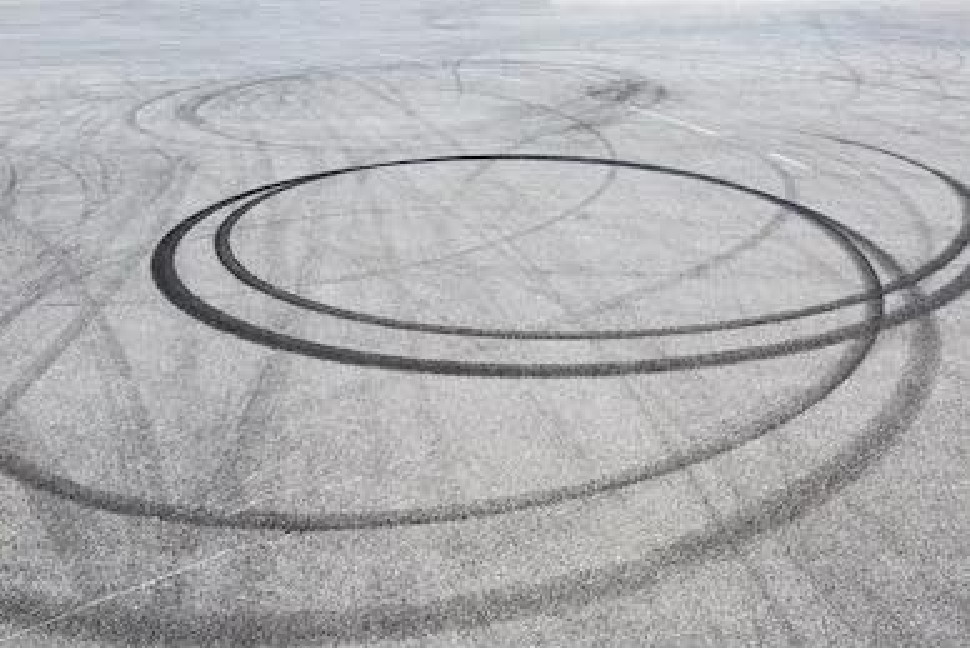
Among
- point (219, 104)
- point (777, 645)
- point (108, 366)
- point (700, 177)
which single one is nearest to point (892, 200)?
point (700, 177)

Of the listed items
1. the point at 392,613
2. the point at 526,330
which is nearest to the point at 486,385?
the point at 526,330

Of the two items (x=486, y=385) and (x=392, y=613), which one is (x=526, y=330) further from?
(x=392, y=613)

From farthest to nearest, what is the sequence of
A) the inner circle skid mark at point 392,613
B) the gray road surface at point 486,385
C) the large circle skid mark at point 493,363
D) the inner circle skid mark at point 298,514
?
the large circle skid mark at point 493,363, the inner circle skid mark at point 298,514, the gray road surface at point 486,385, the inner circle skid mark at point 392,613

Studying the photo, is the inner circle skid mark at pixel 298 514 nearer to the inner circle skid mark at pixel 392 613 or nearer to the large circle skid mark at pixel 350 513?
the large circle skid mark at pixel 350 513

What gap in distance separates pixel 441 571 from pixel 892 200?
7.00 m

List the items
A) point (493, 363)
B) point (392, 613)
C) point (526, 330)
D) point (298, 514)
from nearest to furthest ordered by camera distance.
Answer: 1. point (392, 613)
2. point (298, 514)
3. point (493, 363)
4. point (526, 330)

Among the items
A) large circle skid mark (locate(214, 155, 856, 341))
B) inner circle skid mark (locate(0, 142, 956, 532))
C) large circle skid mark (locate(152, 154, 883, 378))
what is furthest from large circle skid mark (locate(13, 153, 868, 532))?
large circle skid mark (locate(214, 155, 856, 341))

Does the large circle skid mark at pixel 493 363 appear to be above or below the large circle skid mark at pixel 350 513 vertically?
below

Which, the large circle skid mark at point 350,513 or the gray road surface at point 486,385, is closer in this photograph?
the gray road surface at point 486,385

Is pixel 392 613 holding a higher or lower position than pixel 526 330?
higher

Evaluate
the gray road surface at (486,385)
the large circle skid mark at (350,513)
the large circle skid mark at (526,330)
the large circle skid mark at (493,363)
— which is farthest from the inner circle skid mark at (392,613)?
the large circle skid mark at (526,330)

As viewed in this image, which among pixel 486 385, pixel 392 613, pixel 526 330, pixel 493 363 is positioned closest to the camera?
pixel 392 613

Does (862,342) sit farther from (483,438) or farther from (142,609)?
(142,609)

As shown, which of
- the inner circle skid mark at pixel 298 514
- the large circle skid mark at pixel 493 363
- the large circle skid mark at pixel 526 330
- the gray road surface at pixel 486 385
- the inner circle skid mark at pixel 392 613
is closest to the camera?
the inner circle skid mark at pixel 392 613
